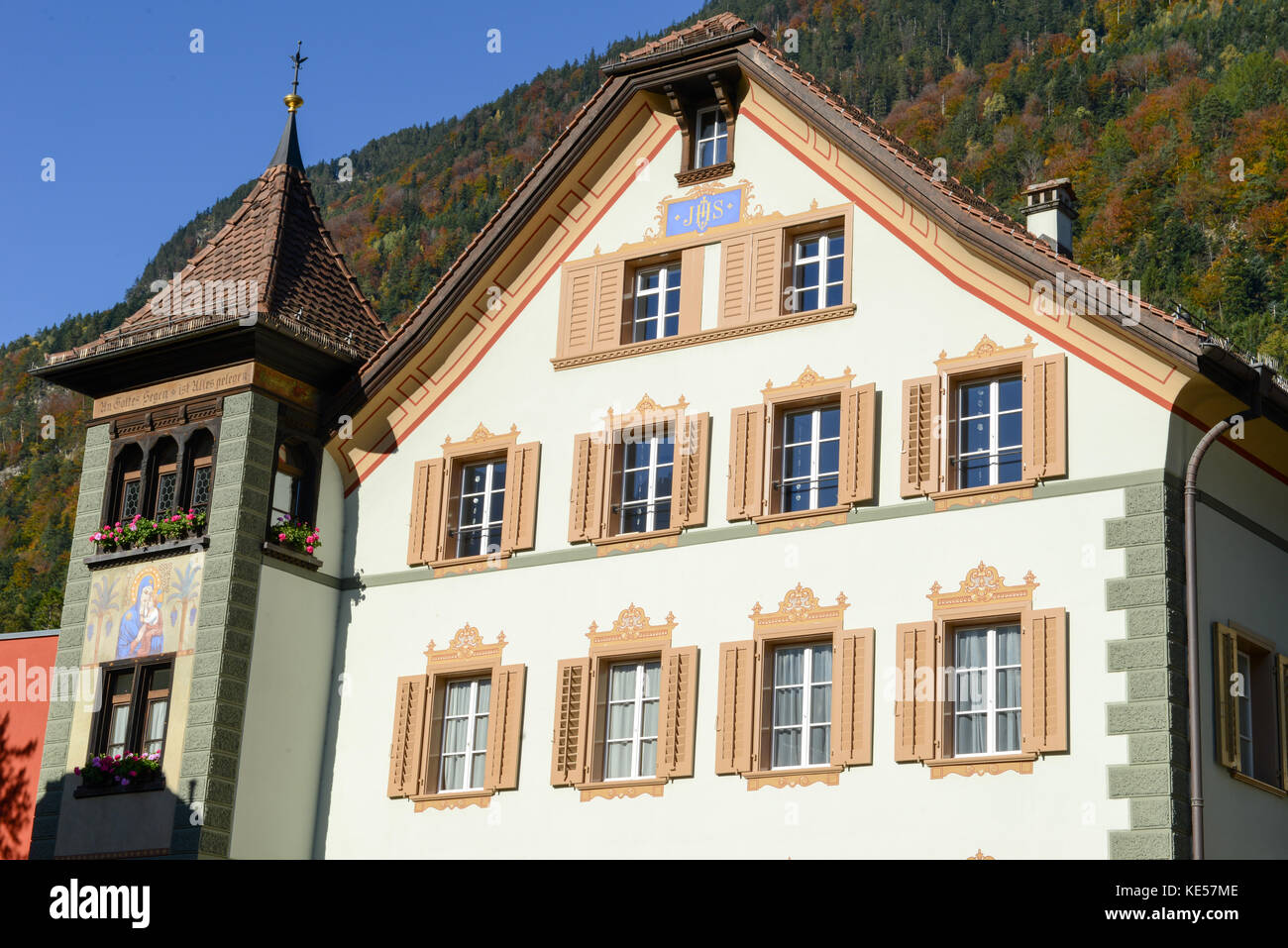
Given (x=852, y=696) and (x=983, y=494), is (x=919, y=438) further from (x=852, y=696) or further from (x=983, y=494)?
(x=852, y=696)

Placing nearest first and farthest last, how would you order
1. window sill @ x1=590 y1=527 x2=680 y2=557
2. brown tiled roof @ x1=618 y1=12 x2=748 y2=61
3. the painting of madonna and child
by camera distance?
1. window sill @ x1=590 y1=527 x2=680 y2=557
2. the painting of madonna and child
3. brown tiled roof @ x1=618 y1=12 x2=748 y2=61

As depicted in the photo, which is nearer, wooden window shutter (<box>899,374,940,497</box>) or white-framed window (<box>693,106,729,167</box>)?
wooden window shutter (<box>899,374,940,497</box>)

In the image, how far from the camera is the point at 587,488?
959 inches

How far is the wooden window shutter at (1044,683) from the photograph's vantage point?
19.9 m

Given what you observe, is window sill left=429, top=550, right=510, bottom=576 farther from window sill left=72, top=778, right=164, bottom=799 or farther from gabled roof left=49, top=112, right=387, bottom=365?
window sill left=72, top=778, right=164, bottom=799

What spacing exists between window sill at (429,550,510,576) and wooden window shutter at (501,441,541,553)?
0.16 metres

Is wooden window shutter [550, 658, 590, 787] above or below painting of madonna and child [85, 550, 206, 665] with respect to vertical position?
below

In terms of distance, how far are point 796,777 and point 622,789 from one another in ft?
7.91

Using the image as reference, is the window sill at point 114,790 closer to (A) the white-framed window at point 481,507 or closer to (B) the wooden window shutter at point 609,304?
(A) the white-framed window at point 481,507

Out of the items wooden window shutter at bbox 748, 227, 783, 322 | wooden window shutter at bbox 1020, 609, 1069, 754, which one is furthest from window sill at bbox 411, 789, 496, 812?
wooden window shutter at bbox 1020, 609, 1069, 754

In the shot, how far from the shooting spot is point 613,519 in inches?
952

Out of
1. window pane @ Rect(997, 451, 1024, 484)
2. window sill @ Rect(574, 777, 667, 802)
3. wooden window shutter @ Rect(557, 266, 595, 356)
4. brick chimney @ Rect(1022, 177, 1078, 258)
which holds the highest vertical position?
brick chimney @ Rect(1022, 177, 1078, 258)

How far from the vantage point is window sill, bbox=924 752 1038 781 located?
65.6 feet

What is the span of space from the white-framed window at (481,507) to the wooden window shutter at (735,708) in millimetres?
4398
